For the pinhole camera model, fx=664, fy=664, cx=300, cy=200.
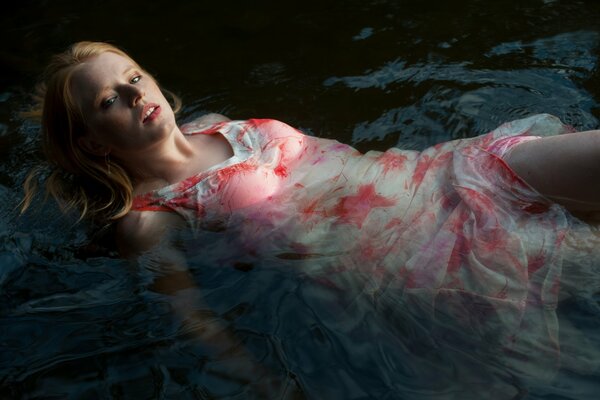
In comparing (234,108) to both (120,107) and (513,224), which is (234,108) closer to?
(120,107)

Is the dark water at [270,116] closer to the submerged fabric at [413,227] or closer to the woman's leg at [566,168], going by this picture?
the submerged fabric at [413,227]

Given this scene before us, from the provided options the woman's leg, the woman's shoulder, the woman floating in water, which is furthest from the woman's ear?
the woman's leg

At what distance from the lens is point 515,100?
3.12 meters

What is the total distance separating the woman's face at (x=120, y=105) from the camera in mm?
2357

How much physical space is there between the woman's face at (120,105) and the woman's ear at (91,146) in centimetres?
2

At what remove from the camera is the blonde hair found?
2443 millimetres

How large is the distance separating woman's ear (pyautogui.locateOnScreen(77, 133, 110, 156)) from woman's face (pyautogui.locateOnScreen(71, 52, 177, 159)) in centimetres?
2

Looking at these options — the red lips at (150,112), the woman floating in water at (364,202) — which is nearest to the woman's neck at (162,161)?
the woman floating in water at (364,202)

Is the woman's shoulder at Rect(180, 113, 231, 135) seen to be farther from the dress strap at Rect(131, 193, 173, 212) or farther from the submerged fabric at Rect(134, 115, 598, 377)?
the dress strap at Rect(131, 193, 173, 212)

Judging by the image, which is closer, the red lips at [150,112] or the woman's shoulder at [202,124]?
the red lips at [150,112]

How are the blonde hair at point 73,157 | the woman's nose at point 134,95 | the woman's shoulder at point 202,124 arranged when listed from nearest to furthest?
the woman's nose at point 134,95
the blonde hair at point 73,157
the woman's shoulder at point 202,124

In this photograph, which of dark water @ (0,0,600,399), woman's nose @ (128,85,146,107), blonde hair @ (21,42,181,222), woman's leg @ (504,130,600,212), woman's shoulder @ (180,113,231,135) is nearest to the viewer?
woman's leg @ (504,130,600,212)

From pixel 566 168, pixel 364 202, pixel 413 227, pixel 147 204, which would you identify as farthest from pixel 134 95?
pixel 566 168

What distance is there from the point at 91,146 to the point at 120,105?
0.81 feet
